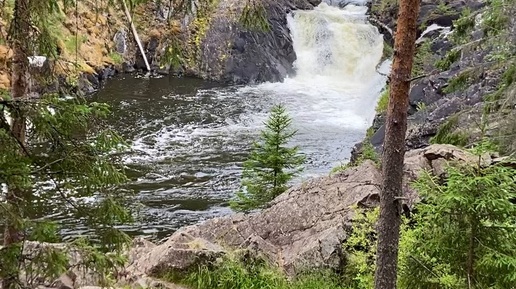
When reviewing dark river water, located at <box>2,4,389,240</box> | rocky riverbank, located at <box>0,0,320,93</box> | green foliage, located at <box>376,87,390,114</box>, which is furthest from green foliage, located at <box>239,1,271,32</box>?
rocky riverbank, located at <box>0,0,320,93</box>

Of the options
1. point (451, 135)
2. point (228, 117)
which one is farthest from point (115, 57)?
point (451, 135)

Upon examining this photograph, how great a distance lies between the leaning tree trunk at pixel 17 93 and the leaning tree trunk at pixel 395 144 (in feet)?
9.44

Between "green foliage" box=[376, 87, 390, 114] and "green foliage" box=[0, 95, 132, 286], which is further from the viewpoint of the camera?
"green foliage" box=[376, 87, 390, 114]

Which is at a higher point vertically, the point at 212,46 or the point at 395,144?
the point at 395,144

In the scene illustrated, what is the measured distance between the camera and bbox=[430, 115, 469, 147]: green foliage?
9.25 m

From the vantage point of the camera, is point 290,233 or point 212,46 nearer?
point 290,233

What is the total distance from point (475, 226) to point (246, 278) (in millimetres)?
3396

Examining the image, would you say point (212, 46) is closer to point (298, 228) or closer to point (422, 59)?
point (422, 59)

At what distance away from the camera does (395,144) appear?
455 centimetres

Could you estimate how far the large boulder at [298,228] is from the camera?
23.4 feet

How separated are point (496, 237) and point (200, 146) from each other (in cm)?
1349

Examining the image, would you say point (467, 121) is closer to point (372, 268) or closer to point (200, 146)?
point (372, 268)

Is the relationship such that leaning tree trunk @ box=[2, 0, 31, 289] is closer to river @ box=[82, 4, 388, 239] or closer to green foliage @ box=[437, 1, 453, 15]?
river @ box=[82, 4, 388, 239]

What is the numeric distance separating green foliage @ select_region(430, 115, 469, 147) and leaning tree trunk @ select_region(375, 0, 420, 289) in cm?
503
